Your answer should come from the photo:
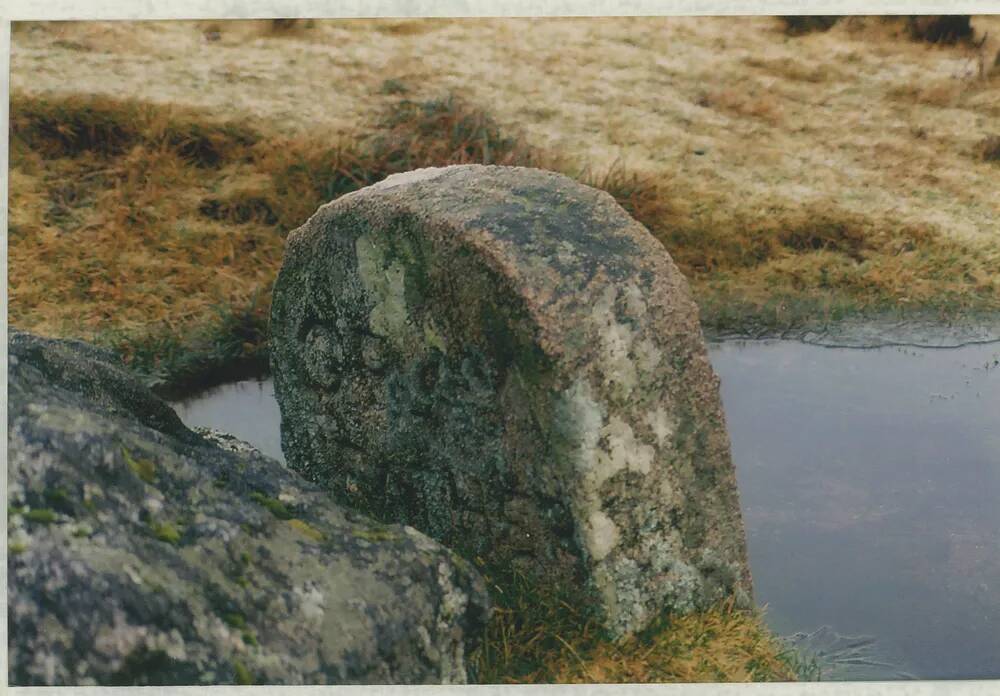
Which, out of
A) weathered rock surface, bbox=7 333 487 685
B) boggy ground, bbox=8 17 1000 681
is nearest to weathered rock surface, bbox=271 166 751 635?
weathered rock surface, bbox=7 333 487 685

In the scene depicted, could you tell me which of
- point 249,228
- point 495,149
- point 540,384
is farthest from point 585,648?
point 495,149

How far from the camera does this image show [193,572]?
2.75 meters

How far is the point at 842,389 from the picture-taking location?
18.7 ft

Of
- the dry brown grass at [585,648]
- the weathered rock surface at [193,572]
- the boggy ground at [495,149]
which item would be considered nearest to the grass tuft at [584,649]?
the dry brown grass at [585,648]

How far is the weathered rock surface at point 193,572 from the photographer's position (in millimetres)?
2543

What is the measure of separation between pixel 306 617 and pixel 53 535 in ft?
2.11

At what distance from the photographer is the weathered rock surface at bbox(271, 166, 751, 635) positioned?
3424 mm

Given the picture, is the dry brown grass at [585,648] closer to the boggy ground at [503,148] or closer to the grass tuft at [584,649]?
the grass tuft at [584,649]

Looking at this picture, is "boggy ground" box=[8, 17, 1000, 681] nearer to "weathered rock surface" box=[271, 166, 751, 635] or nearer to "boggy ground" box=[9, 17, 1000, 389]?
"boggy ground" box=[9, 17, 1000, 389]

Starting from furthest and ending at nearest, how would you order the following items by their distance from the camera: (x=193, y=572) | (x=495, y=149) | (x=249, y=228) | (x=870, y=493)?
1. (x=495, y=149)
2. (x=249, y=228)
3. (x=870, y=493)
4. (x=193, y=572)

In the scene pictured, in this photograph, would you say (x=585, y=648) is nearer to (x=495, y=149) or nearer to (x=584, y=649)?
(x=584, y=649)

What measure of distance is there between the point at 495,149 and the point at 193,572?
5476 mm

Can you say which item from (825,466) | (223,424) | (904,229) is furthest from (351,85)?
(825,466)

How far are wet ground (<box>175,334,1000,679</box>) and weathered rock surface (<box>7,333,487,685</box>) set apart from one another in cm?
168
